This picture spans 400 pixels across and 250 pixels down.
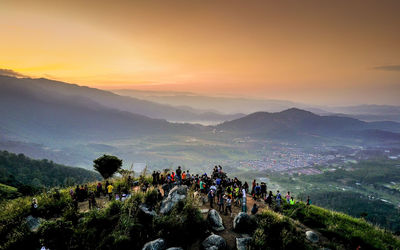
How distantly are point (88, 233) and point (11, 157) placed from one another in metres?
113

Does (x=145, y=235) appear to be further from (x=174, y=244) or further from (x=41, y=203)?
(x=41, y=203)

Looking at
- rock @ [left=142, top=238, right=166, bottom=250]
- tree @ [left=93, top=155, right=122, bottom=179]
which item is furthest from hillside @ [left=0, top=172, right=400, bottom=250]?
tree @ [left=93, top=155, right=122, bottom=179]

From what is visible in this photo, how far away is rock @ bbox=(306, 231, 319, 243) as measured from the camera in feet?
46.0

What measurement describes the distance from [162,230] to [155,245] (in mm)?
1189

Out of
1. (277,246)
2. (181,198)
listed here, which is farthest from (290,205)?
(181,198)

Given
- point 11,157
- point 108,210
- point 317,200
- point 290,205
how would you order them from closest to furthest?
1. point 108,210
2. point 290,205
3. point 11,157
4. point 317,200

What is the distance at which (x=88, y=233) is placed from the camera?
1253 centimetres

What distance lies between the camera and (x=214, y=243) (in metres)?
12.3

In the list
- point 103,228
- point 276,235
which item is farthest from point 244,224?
point 103,228

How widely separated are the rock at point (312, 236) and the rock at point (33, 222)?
1841 cm

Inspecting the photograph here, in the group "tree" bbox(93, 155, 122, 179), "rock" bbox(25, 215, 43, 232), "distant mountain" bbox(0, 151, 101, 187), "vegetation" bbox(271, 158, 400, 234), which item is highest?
"rock" bbox(25, 215, 43, 232)

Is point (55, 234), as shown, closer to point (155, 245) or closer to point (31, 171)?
point (155, 245)

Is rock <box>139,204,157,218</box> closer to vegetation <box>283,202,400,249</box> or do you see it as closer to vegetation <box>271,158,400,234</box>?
vegetation <box>283,202,400,249</box>

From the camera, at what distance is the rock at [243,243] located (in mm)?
12188
